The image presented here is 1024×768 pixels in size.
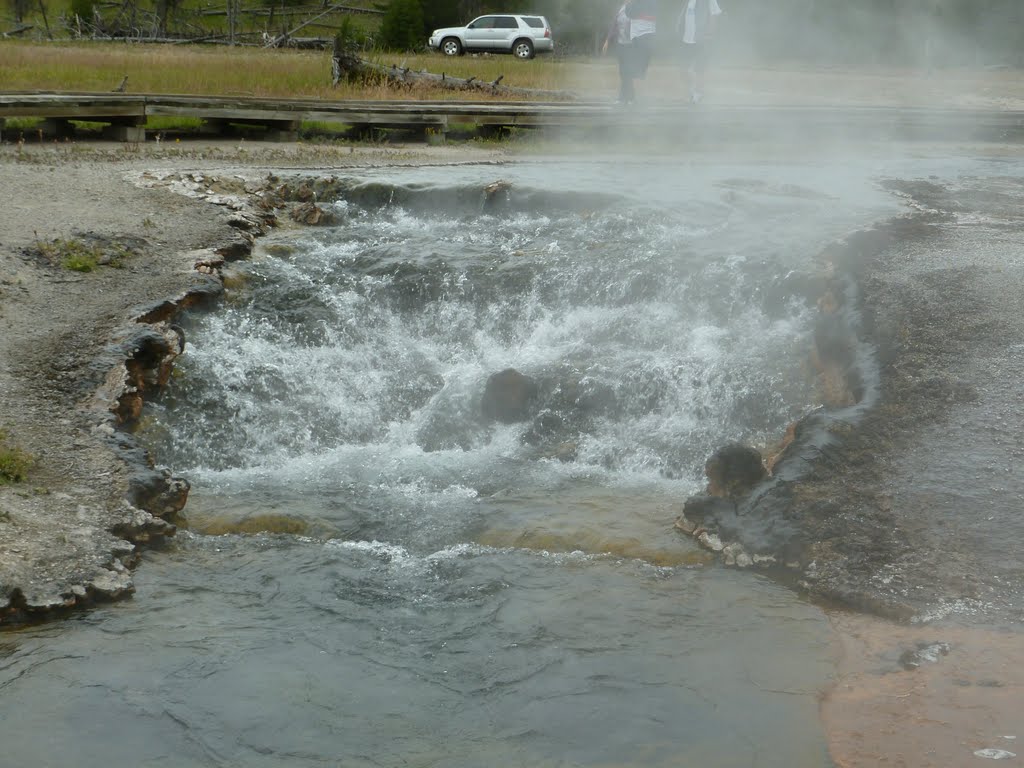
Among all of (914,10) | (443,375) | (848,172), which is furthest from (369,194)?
(914,10)

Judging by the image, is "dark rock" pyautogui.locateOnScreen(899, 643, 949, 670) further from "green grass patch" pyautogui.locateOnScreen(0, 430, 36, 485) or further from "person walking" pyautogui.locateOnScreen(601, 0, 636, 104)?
"person walking" pyautogui.locateOnScreen(601, 0, 636, 104)

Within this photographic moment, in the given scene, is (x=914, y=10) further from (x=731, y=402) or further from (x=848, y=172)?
(x=731, y=402)

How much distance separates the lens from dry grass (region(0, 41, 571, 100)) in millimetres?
13680

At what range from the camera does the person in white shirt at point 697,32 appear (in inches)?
479

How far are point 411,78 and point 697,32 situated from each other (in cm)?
451

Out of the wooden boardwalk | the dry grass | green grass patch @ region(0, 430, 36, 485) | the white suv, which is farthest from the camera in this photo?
the white suv

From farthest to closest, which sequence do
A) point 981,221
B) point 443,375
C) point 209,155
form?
1. point 209,155
2. point 981,221
3. point 443,375

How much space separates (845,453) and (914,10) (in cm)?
1140

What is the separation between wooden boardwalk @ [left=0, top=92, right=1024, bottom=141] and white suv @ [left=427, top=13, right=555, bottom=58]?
444 inches

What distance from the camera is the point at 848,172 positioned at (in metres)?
10.4

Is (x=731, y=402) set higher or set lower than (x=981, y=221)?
lower

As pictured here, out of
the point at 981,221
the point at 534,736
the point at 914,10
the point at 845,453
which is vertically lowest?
the point at 534,736

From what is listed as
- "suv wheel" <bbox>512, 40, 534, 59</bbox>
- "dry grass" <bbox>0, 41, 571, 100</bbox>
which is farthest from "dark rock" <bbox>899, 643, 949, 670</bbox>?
"suv wheel" <bbox>512, 40, 534, 59</bbox>

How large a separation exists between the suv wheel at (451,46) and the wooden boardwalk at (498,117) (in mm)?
12176
